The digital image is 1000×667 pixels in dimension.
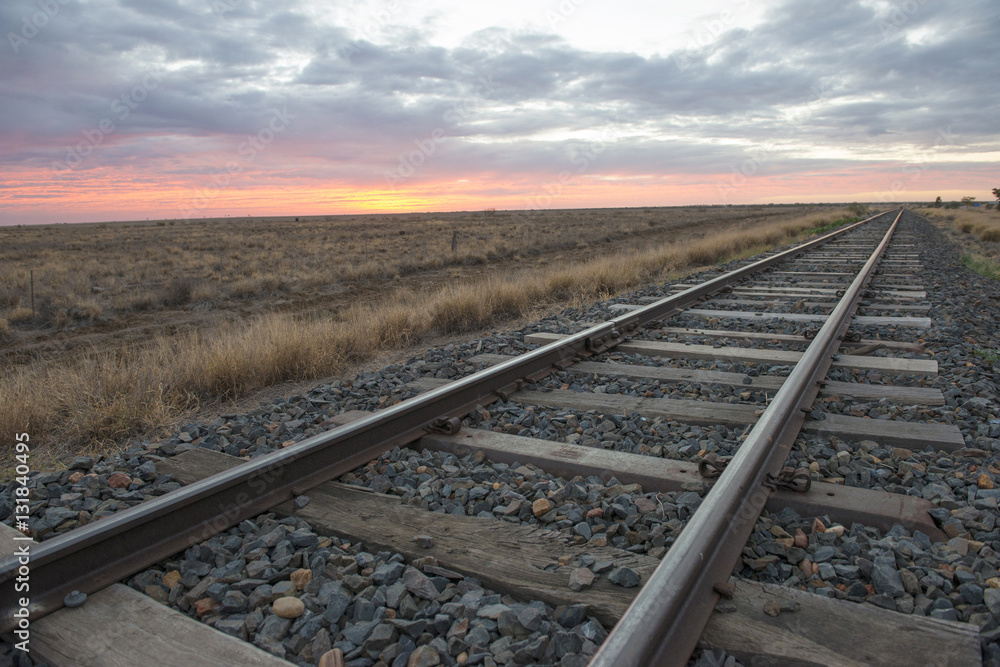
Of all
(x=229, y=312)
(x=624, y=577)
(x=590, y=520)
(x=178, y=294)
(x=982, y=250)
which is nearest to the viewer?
(x=624, y=577)

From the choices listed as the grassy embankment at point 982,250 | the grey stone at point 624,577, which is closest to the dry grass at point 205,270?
the grey stone at point 624,577

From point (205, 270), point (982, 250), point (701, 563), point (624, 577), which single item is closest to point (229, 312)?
point (205, 270)

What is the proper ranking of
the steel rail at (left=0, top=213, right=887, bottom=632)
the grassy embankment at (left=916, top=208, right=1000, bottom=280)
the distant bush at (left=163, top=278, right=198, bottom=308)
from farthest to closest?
the distant bush at (left=163, top=278, right=198, bottom=308) < the grassy embankment at (left=916, top=208, right=1000, bottom=280) < the steel rail at (left=0, top=213, right=887, bottom=632)

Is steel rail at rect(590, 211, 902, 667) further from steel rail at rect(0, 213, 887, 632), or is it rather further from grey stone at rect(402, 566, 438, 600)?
steel rail at rect(0, 213, 887, 632)

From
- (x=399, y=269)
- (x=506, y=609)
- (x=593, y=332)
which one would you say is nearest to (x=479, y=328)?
(x=593, y=332)

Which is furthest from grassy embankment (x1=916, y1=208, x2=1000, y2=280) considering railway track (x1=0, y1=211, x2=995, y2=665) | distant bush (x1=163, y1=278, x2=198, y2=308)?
distant bush (x1=163, y1=278, x2=198, y2=308)

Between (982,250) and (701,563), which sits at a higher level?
(982,250)

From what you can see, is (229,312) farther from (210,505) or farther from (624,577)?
(624,577)

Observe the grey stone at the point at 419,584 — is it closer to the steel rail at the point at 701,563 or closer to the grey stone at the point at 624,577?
the grey stone at the point at 624,577

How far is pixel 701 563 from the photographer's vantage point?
197 centimetres

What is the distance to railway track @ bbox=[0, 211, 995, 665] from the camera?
185 centimetres

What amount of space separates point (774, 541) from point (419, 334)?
5646 mm

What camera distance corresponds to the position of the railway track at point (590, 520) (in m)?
1.85

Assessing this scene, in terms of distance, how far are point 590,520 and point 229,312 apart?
12.4m
